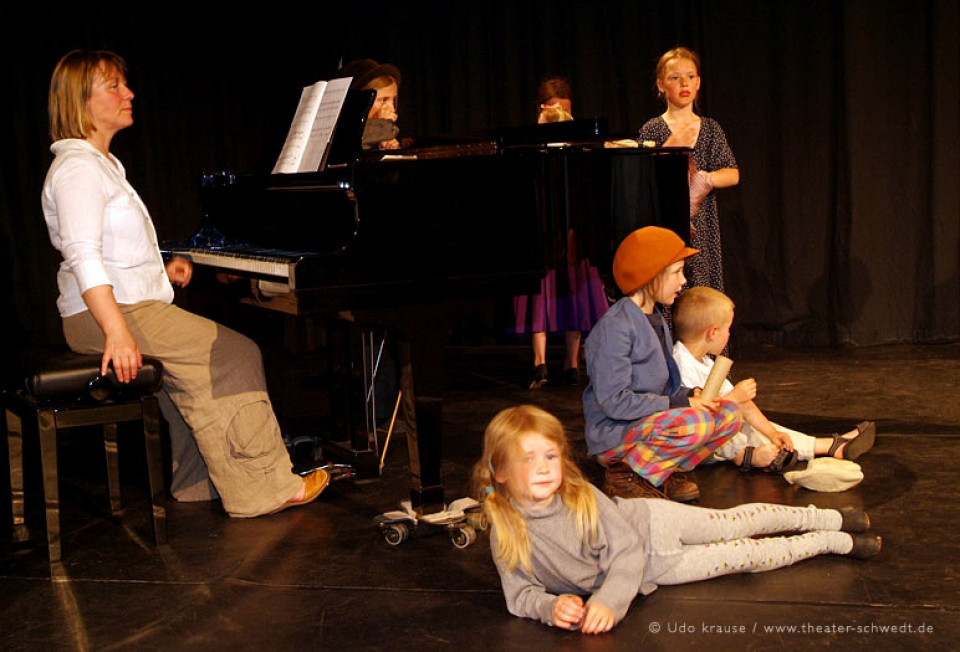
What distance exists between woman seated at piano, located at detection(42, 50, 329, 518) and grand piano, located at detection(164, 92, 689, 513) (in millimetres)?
261

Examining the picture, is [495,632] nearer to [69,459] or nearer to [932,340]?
[69,459]

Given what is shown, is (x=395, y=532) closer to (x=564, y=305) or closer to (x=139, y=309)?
(x=139, y=309)

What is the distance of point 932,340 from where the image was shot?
658 cm

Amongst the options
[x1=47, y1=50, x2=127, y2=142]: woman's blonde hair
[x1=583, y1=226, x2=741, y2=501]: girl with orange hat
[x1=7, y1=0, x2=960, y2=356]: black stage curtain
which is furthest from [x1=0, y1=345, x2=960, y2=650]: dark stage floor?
[x1=7, y1=0, x2=960, y2=356]: black stage curtain

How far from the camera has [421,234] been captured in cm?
330

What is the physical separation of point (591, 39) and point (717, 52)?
0.83 m

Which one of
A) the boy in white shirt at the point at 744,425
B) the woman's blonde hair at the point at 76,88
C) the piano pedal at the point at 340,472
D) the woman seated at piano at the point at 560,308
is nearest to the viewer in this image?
the woman's blonde hair at the point at 76,88

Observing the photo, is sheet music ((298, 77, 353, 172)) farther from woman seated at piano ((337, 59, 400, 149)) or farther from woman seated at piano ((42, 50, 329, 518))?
woman seated at piano ((42, 50, 329, 518))

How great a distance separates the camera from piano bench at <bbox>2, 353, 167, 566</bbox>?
321 cm

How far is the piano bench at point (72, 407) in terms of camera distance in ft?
10.5

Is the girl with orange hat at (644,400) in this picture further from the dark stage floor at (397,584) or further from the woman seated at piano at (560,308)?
the woman seated at piano at (560,308)

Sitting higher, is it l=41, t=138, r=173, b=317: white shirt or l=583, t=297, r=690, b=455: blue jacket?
l=41, t=138, r=173, b=317: white shirt

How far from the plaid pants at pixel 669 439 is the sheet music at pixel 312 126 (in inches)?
53.2

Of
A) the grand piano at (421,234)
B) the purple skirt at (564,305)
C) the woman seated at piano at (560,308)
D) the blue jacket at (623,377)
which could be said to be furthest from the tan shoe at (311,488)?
the purple skirt at (564,305)
